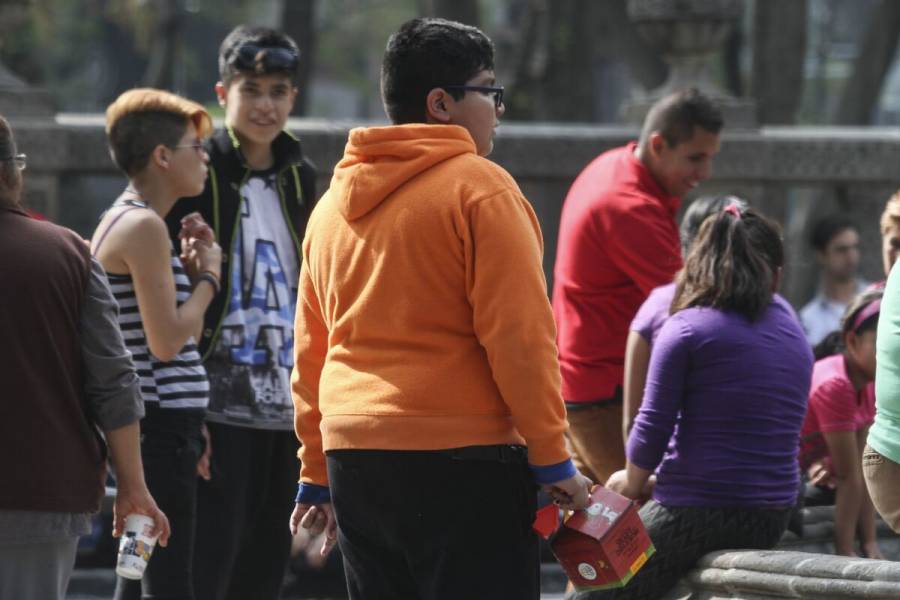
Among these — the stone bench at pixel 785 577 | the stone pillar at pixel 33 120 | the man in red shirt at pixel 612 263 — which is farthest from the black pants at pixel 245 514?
the stone pillar at pixel 33 120

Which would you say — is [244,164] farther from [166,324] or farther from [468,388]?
[468,388]

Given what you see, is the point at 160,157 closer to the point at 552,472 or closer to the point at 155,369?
the point at 155,369

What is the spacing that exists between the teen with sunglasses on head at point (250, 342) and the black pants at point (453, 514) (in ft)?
5.21

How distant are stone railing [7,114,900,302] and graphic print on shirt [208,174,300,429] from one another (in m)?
2.73

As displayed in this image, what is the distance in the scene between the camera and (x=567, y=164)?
28.3 feet

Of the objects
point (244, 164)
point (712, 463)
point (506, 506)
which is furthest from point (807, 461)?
point (506, 506)

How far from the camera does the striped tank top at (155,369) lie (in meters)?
5.13

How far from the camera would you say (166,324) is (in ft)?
16.6

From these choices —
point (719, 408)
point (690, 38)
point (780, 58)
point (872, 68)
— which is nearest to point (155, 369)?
point (719, 408)

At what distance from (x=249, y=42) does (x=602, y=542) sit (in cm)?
243

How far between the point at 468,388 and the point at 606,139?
4996 mm

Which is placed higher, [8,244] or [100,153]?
[8,244]

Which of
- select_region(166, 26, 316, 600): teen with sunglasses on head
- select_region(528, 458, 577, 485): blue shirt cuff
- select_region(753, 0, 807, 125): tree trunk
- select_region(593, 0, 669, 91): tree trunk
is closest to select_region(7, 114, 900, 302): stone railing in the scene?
select_region(166, 26, 316, 600): teen with sunglasses on head

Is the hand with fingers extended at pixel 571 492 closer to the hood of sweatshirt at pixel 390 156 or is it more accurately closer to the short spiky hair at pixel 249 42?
the hood of sweatshirt at pixel 390 156
